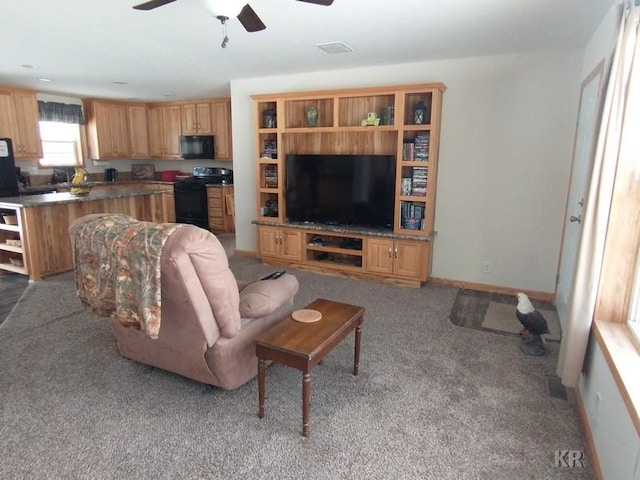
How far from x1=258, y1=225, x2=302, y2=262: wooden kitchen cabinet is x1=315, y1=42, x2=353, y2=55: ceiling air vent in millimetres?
2060

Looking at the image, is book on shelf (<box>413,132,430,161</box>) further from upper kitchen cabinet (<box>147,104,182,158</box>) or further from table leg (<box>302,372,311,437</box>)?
upper kitchen cabinet (<box>147,104,182,158</box>)

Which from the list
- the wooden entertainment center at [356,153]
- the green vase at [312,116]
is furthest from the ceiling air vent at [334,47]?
the green vase at [312,116]

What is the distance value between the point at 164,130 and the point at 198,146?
0.98 meters

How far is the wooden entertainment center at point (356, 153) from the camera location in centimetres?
433

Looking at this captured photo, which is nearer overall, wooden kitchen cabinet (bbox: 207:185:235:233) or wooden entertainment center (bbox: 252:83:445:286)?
wooden entertainment center (bbox: 252:83:445:286)

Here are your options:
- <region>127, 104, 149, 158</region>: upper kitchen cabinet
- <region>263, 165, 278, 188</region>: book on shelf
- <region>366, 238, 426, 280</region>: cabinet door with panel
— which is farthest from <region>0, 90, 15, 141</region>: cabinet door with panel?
<region>366, 238, 426, 280</region>: cabinet door with panel

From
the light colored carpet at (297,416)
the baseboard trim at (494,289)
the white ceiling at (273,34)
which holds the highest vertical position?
the white ceiling at (273,34)

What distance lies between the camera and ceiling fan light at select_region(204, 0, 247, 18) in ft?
6.73

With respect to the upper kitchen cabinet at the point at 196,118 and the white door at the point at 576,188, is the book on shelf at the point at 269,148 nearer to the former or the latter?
the upper kitchen cabinet at the point at 196,118

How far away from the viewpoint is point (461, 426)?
221 centimetres

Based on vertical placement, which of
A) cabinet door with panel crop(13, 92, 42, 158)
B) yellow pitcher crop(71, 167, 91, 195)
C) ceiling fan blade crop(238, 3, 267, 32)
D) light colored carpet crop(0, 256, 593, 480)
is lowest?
light colored carpet crop(0, 256, 593, 480)

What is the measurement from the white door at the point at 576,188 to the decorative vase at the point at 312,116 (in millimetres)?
2659

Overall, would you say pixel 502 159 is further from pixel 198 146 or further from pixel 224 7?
pixel 198 146

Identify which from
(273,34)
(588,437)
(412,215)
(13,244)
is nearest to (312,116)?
(273,34)
